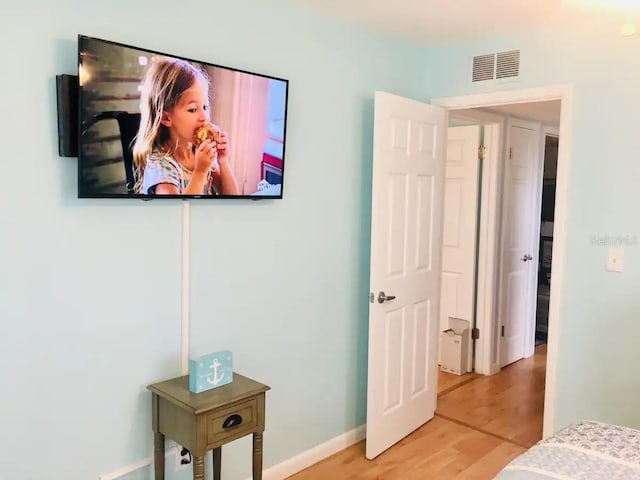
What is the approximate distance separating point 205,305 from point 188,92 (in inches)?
35.7

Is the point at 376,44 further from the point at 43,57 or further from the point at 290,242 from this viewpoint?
the point at 43,57

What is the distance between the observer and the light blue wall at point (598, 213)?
2.80 metres

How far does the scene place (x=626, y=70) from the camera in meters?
2.78

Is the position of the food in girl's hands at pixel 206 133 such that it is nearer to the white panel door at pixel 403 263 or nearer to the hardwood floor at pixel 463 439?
the white panel door at pixel 403 263

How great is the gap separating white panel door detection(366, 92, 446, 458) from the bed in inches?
51.5

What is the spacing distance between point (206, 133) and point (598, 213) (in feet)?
6.55

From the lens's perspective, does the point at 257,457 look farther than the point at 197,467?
Yes

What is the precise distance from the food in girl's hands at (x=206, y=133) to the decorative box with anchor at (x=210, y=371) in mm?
854

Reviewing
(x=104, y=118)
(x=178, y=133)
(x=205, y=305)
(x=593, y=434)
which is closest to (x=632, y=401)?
(x=593, y=434)

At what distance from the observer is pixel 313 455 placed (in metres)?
3.08

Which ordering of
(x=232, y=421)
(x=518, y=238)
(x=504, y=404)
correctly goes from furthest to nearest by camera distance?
1. (x=518, y=238)
2. (x=504, y=404)
3. (x=232, y=421)

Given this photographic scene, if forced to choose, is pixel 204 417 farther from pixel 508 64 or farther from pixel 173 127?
pixel 508 64

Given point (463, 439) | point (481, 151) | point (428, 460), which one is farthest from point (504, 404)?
point (481, 151)

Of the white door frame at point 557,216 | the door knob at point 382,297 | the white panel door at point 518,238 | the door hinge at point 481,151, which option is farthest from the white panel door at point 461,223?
the door knob at point 382,297
